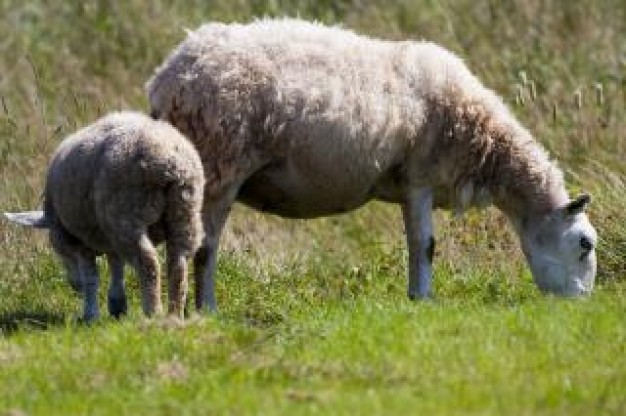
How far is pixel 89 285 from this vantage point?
1027 cm

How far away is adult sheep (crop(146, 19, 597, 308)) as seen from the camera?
10414mm

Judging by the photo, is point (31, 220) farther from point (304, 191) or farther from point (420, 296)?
point (420, 296)

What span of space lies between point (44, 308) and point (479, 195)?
9.76 feet

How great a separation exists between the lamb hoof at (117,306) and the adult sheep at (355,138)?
0.69m

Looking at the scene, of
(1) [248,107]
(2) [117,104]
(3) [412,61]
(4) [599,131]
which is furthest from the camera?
(2) [117,104]

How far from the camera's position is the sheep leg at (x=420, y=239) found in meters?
11.3

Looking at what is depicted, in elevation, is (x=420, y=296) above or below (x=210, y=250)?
below

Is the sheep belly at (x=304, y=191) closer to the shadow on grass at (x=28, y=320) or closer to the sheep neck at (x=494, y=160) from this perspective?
the sheep neck at (x=494, y=160)

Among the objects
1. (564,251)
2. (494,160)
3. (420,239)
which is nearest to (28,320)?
(420,239)

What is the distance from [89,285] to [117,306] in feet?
0.70

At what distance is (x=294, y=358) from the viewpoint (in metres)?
8.45

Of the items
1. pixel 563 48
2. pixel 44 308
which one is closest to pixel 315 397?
pixel 44 308

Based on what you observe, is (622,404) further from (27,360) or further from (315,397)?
Result: (27,360)

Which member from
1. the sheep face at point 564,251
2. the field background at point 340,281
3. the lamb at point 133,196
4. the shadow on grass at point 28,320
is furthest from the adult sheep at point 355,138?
the shadow on grass at point 28,320
